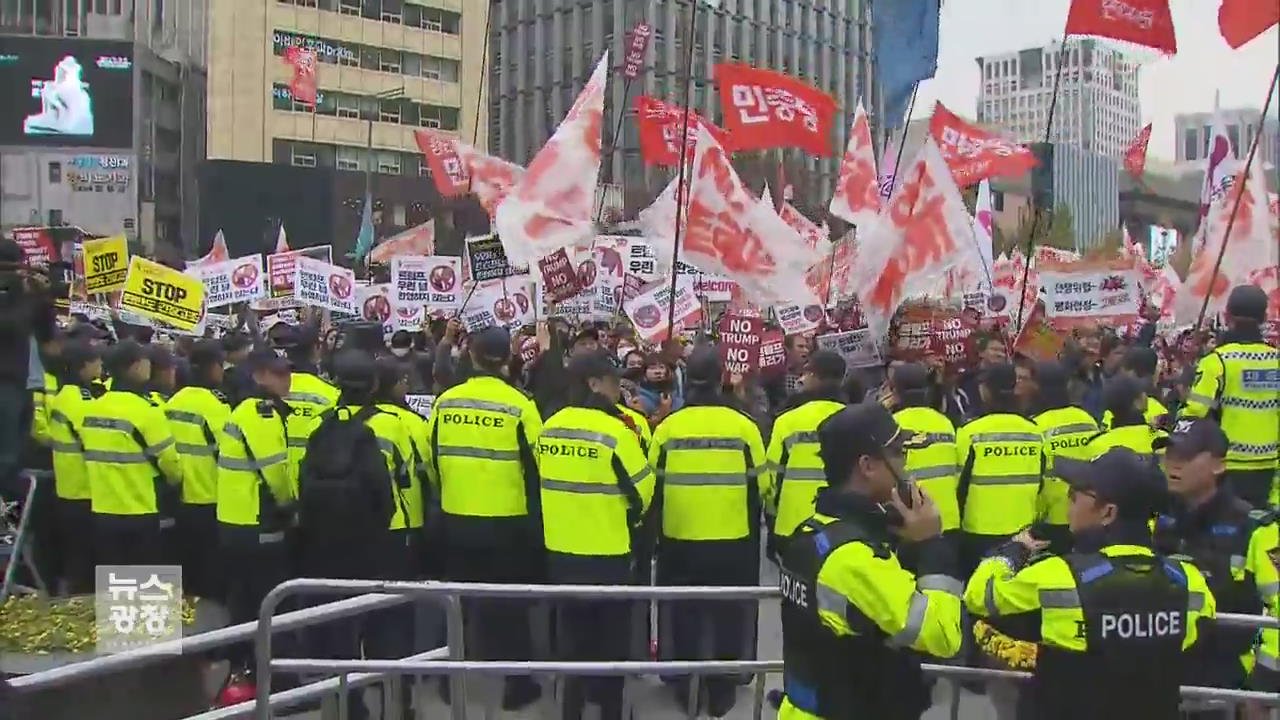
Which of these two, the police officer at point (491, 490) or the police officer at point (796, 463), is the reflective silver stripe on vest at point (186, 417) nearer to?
the police officer at point (491, 490)

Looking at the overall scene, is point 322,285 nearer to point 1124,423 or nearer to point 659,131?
point 659,131

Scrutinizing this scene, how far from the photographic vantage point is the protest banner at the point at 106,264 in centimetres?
1399

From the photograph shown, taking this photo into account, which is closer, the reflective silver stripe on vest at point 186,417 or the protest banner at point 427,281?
the reflective silver stripe on vest at point 186,417

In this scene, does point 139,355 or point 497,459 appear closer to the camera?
point 497,459

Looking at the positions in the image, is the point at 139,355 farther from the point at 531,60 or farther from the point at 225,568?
the point at 531,60

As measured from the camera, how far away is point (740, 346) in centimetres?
1025

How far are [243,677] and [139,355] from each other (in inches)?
92.4

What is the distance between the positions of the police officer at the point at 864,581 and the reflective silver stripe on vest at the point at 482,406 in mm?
Answer: 3269

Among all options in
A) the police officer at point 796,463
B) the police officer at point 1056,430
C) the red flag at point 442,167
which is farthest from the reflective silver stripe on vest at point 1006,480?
the red flag at point 442,167

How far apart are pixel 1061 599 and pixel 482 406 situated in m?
3.74

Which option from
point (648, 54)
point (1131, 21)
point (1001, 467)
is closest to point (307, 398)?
point (1001, 467)

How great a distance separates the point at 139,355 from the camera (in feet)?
25.3

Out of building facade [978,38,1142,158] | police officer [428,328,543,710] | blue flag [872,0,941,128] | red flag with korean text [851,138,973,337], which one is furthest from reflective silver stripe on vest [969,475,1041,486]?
building facade [978,38,1142,158]

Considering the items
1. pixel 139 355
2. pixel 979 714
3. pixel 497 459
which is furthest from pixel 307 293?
pixel 979 714
